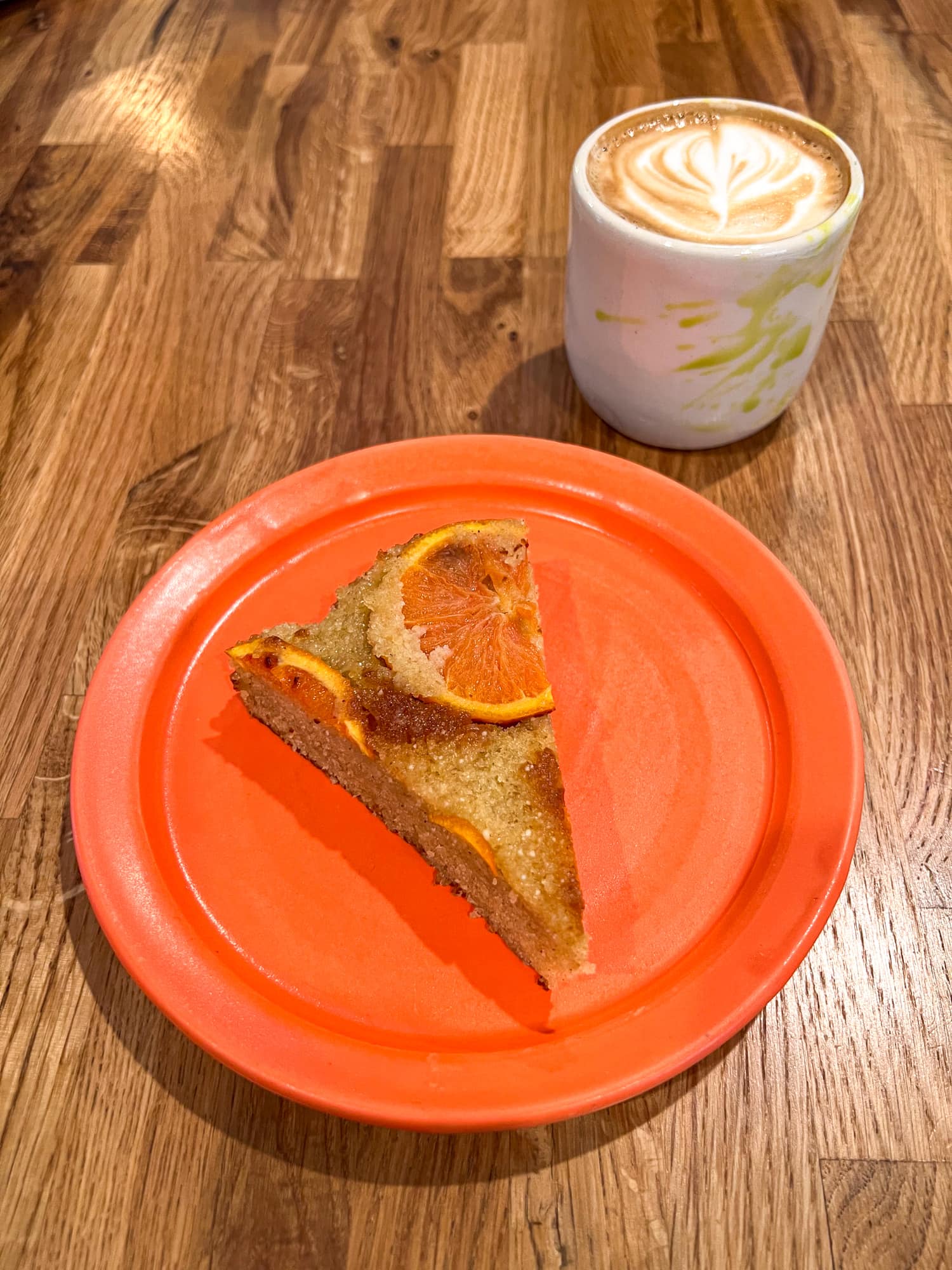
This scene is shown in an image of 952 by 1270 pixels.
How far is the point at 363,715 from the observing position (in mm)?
1748

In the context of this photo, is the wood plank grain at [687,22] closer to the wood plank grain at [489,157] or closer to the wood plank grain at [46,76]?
the wood plank grain at [489,157]

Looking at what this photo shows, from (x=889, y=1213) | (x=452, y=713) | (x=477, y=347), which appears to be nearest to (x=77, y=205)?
(x=477, y=347)

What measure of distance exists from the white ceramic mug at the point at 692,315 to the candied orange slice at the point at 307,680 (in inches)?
40.2

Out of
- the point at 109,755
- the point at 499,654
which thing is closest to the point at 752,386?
the point at 499,654

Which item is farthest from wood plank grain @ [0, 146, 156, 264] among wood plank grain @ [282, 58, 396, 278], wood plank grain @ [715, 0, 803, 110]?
wood plank grain @ [715, 0, 803, 110]

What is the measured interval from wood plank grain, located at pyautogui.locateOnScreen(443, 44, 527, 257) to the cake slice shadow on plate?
1860 millimetres

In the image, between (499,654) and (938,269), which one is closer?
(499,654)

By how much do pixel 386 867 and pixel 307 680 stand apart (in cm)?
39

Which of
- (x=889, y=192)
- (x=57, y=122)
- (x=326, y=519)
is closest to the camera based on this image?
(x=326, y=519)

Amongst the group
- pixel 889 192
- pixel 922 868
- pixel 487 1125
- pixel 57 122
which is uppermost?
pixel 57 122

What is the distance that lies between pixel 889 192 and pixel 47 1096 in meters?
3.46

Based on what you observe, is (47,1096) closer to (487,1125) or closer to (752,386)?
(487,1125)

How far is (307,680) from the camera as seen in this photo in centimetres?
180

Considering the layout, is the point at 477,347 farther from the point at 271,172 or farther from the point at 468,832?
the point at 468,832
